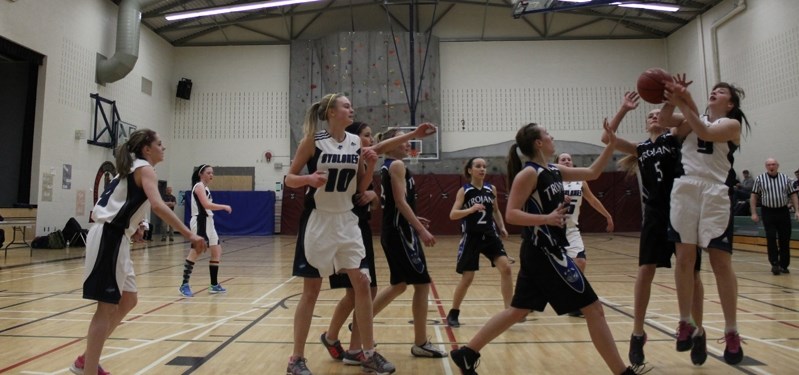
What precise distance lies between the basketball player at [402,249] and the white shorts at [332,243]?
20.8 inches

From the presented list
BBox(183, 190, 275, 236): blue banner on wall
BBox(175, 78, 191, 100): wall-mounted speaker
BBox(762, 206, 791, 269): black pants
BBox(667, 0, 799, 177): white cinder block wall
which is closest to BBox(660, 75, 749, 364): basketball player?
BBox(762, 206, 791, 269): black pants

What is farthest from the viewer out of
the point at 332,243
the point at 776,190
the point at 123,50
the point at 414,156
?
the point at 414,156

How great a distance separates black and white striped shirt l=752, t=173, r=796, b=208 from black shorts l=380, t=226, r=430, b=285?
714cm

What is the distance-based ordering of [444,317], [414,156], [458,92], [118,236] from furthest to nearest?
[458,92] < [414,156] < [444,317] < [118,236]

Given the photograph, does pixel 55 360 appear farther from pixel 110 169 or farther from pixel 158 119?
pixel 158 119

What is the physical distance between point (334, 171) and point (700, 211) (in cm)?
233

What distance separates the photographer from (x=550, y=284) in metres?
2.64

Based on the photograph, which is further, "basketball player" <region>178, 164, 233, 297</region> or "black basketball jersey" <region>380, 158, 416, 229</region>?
"basketball player" <region>178, 164, 233, 297</region>

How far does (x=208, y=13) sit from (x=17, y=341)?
629 inches

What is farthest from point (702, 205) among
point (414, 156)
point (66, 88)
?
point (66, 88)

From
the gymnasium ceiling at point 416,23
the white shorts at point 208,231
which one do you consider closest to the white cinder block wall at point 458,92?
the gymnasium ceiling at point 416,23

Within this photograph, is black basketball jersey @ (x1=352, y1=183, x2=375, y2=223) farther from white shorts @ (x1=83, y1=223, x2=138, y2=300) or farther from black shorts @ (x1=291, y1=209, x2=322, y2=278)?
white shorts @ (x1=83, y1=223, x2=138, y2=300)

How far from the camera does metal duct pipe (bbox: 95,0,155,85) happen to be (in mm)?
16203

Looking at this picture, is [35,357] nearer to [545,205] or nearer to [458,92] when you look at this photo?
[545,205]
